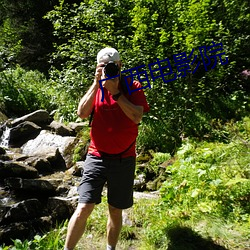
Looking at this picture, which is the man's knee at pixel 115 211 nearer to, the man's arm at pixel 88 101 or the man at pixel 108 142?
the man at pixel 108 142

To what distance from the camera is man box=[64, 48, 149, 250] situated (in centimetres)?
284

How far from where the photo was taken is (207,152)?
4738 millimetres

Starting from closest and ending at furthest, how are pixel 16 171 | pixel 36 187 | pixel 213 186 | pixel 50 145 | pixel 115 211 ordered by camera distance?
pixel 115 211, pixel 213 186, pixel 36 187, pixel 16 171, pixel 50 145

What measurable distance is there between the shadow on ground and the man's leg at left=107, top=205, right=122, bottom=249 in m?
0.62

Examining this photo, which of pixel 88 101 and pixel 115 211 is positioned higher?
pixel 88 101

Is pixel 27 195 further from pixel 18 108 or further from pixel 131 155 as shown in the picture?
pixel 18 108

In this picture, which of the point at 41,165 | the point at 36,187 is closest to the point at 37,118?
the point at 41,165

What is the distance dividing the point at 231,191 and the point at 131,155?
1599 millimetres

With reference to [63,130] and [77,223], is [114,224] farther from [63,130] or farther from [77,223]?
[63,130]

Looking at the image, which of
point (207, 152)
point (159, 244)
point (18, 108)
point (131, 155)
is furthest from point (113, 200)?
point (18, 108)

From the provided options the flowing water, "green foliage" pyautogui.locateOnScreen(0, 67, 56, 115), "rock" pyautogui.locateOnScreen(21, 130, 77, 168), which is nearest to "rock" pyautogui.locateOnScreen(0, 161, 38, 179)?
"rock" pyautogui.locateOnScreen(21, 130, 77, 168)

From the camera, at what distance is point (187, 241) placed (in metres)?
3.50

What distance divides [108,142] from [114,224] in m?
0.82

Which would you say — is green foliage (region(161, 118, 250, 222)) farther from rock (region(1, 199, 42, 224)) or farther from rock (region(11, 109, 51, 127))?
rock (region(11, 109, 51, 127))
